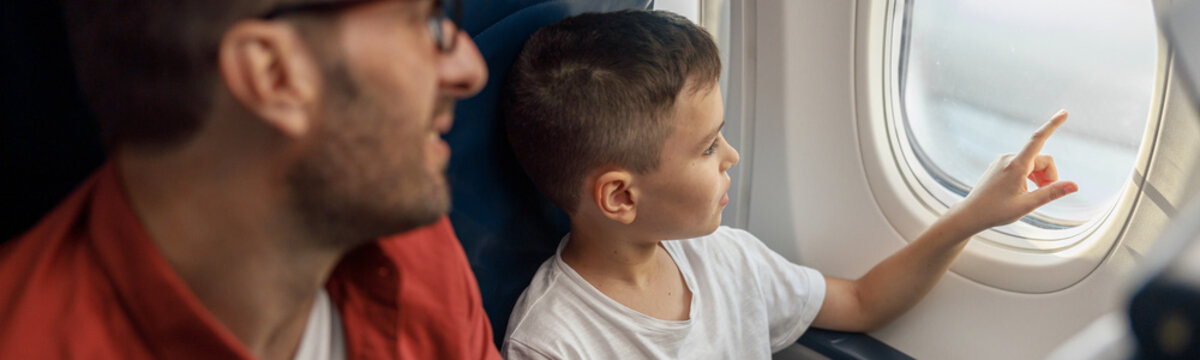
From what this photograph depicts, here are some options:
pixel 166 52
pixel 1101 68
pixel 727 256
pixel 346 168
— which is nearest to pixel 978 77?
pixel 1101 68

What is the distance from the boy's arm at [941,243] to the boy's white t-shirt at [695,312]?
0.23 feet

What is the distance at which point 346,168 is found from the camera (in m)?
0.72

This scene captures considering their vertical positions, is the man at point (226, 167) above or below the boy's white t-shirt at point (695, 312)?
above

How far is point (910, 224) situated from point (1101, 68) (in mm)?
426

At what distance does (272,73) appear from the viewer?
676 mm

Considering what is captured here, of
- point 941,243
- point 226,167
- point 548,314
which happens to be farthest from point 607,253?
point 226,167

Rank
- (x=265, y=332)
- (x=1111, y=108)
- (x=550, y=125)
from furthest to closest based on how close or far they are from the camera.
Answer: (x=1111, y=108)
(x=550, y=125)
(x=265, y=332)

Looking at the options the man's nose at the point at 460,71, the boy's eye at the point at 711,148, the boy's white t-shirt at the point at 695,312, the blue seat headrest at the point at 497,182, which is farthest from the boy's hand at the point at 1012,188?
the man's nose at the point at 460,71

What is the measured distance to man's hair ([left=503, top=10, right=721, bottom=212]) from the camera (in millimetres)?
1271

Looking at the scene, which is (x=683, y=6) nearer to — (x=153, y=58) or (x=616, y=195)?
(x=616, y=195)

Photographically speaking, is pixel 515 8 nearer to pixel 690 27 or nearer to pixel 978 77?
pixel 690 27

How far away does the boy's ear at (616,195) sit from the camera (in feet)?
4.33

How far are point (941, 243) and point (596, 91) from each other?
702 mm

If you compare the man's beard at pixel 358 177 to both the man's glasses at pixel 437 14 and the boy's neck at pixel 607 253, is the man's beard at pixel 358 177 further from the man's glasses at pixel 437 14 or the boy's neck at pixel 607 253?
the boy's neck at pixel 607 253
